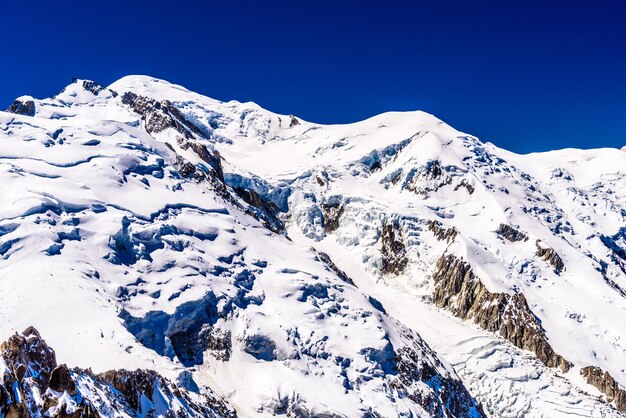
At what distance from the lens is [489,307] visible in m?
158

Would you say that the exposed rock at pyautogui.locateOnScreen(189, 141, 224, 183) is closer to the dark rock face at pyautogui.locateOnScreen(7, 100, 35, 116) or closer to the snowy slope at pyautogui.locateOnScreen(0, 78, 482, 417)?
the snowy slope at pyautogui.locateOnScreen(0, 78, 482, 417)

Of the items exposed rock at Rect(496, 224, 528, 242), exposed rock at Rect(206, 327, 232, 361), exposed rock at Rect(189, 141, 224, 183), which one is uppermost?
exposed rock at Rect(189, 141, 224, 183)

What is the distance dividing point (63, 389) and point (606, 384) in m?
115

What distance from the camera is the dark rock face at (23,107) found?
173363 mm

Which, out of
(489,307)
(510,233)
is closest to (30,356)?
(489,307)

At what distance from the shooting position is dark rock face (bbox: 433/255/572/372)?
→ 147000mm

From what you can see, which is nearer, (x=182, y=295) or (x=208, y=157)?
(x=182, y=295)

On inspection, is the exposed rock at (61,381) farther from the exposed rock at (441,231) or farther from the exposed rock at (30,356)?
the exposed rock at (441,231)

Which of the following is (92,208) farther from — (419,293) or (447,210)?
(447,210)

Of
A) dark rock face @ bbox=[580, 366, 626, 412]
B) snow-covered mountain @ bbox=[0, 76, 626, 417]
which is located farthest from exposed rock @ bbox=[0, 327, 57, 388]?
dark rock face @ bbox=[580, 366, 626, 412]

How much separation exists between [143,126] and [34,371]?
149m

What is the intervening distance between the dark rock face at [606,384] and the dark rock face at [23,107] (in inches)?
5829

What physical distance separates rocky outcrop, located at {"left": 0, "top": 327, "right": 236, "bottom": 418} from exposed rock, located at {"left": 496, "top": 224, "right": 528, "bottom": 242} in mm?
122770

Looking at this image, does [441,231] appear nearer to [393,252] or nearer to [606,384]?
[393,252]
